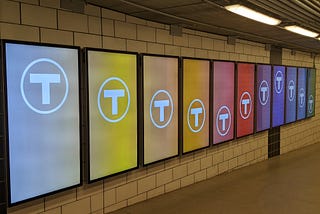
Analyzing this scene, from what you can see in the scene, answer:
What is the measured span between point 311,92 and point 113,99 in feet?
18.4

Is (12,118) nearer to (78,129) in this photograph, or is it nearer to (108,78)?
(78,129)

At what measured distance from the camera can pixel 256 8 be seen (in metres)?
2.94

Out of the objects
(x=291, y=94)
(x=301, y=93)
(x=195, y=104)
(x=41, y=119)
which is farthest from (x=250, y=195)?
(x=301, y=93)

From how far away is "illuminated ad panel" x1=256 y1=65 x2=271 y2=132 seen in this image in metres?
5.43

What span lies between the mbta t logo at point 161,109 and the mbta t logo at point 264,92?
224 centimetres

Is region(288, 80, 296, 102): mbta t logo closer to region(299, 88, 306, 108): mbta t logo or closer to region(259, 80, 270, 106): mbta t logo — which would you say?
region(299, 88, 306, 108): mbta t logo

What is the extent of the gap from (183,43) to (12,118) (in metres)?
2.29

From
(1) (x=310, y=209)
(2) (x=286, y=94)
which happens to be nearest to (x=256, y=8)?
(1) (x=310, y=209)

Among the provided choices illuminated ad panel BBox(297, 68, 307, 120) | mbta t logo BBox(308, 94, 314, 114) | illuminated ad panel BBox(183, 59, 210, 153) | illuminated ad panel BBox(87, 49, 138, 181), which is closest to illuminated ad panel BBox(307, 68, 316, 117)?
mbta t logo BBox(308, 94, 314, 114)

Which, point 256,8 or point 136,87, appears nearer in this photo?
point 256,8

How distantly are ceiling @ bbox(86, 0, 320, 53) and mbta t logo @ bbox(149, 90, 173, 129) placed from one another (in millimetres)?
797

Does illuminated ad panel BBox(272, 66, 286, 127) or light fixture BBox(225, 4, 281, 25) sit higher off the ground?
light fixture BBox(225, 4, 281, 25)

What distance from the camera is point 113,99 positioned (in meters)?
3.13

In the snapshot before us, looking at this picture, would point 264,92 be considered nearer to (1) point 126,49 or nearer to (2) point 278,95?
(2) point 278,95
